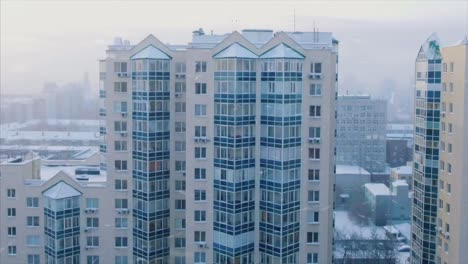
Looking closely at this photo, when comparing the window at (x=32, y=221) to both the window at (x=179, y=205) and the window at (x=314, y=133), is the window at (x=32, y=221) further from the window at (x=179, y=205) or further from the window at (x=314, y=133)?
the window at (x=314, y=133)

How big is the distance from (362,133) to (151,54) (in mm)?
11516

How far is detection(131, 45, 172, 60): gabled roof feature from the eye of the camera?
607 centimetres

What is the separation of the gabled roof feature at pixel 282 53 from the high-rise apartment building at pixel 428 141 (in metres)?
1.86

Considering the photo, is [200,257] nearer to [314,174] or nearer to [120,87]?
[314,174]

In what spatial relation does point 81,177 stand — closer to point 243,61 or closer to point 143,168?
point 143,168

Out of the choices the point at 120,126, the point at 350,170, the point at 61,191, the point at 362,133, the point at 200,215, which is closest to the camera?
the point at 200,215

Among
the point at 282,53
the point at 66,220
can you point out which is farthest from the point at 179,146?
the point at 282,53

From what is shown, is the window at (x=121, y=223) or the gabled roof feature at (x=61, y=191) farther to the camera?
the window at (x=121, y=223)

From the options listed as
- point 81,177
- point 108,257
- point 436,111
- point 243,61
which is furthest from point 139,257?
point 436,111

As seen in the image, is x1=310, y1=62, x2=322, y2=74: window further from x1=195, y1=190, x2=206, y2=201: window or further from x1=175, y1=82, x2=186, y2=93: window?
x1=195, y1=190, x2=206, y2=201: window

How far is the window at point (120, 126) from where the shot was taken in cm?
631

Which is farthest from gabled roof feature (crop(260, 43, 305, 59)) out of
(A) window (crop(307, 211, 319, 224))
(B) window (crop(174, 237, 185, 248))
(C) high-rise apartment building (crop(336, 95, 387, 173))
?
(C) high-rise apartment building (crop(336, 95, 387, 173))

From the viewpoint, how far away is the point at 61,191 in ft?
20.4

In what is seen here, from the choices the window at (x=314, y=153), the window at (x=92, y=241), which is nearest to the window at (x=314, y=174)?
the window at (x=314, y=153)
